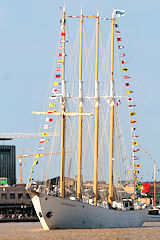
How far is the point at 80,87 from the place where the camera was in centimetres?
10844

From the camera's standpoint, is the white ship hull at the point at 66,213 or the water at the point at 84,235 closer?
the water at the point at 84,235

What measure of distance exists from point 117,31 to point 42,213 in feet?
132

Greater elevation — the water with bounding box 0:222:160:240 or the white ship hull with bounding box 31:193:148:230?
the white ship hull with bounding box 31:193:148:230

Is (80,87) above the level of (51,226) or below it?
above

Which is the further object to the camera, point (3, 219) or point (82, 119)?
point (3, 219)

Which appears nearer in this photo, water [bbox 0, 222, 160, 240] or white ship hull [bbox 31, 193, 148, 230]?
water [bbox 0, 222, 160, 240]

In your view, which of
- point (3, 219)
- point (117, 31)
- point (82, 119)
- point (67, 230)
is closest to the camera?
point (67, 230)

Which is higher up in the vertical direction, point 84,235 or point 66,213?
point 66,213

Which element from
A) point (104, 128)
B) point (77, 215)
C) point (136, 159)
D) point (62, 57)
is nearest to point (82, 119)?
point (104, 128)

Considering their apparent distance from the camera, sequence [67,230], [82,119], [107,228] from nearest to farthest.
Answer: [67,230], [107,228], [82,119]

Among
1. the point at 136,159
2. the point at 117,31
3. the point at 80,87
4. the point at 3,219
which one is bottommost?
the point at 3,219

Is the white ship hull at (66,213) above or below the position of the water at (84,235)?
above

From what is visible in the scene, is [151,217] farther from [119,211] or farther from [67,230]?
[67,230]

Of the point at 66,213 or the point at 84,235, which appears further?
the point at 66,213
